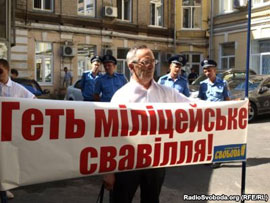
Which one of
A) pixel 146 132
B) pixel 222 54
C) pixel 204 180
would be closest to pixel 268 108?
pixel 204 180

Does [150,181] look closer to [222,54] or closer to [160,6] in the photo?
[222,54]

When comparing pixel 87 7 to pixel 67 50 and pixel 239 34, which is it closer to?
pixel 67 50

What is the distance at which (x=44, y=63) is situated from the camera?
19609mm

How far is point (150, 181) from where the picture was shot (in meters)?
3.21

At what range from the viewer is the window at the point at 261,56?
772 inches

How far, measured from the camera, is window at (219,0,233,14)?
21891 millimetres

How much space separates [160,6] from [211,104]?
2203 cm

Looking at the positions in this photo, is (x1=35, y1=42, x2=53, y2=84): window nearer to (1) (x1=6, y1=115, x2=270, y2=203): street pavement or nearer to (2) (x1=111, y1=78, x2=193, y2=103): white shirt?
(1) (x1=6, y1=115, x2=270, y2=203): street pavement

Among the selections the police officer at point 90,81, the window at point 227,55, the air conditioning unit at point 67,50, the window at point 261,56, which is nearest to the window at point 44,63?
the air conditioning unit at point 67,50

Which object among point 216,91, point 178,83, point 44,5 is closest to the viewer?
point 178,83

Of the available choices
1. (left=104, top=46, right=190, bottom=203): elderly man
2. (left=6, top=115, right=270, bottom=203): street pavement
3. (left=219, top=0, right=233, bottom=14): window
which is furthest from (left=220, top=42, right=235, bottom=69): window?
(left=104, top=46, right=190, bottom=203): elderly man

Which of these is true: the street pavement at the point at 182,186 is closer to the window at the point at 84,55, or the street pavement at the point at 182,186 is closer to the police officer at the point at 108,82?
the police officer at the point at 108,82

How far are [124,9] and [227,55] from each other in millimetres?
6750

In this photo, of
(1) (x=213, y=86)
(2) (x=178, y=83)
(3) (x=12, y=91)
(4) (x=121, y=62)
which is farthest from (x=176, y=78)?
(4) (x=121, y=62)
